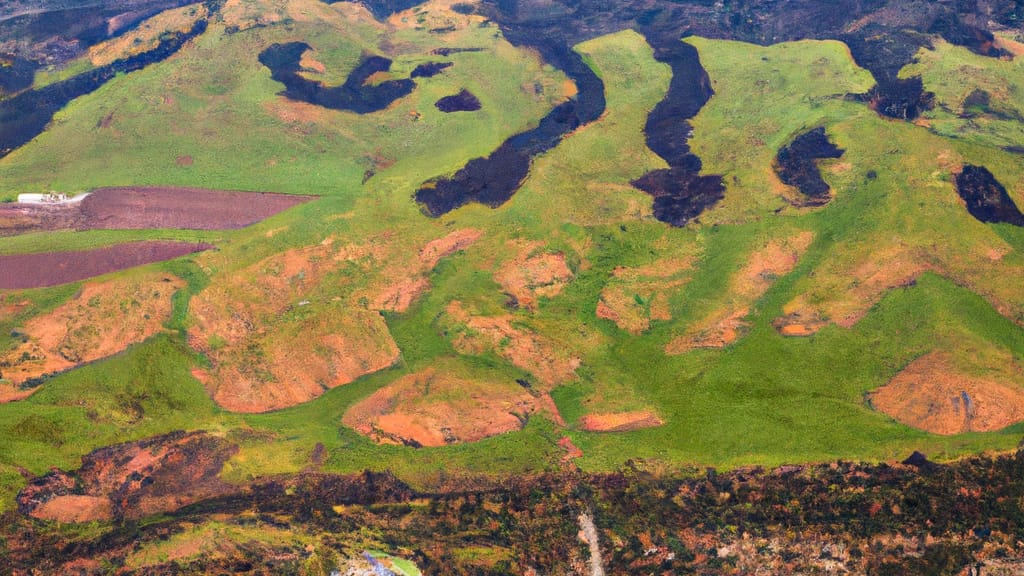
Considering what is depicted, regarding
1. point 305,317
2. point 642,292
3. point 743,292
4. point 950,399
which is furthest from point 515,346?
point 950,399

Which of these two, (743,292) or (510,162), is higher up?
(510,162)

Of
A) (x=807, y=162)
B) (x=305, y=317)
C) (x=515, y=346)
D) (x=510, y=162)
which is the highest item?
(x=807, y=162)

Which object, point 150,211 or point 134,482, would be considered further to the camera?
point 150,211

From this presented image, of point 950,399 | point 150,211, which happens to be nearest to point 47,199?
point 150,211

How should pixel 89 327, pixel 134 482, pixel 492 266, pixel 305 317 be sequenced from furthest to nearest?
1. pixel 492 266
2. pixel 305 317
3. pixel 89 327
4. pixel 134 482

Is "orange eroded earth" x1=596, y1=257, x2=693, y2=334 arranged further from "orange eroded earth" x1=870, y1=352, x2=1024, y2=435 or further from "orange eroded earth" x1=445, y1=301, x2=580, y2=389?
"orange eroded earth" x1=870, y1=352, x2=1024, y2=435

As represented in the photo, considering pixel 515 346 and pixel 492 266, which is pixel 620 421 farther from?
pixel 492 266

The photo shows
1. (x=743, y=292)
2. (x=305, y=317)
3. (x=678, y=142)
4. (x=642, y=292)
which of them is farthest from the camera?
(x=678, y=142)

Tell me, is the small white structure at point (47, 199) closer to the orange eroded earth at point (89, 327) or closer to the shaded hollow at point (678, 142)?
the orange eroded earth at point (89, 327)

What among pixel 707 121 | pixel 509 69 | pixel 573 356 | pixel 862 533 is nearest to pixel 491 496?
pixel 573 356
